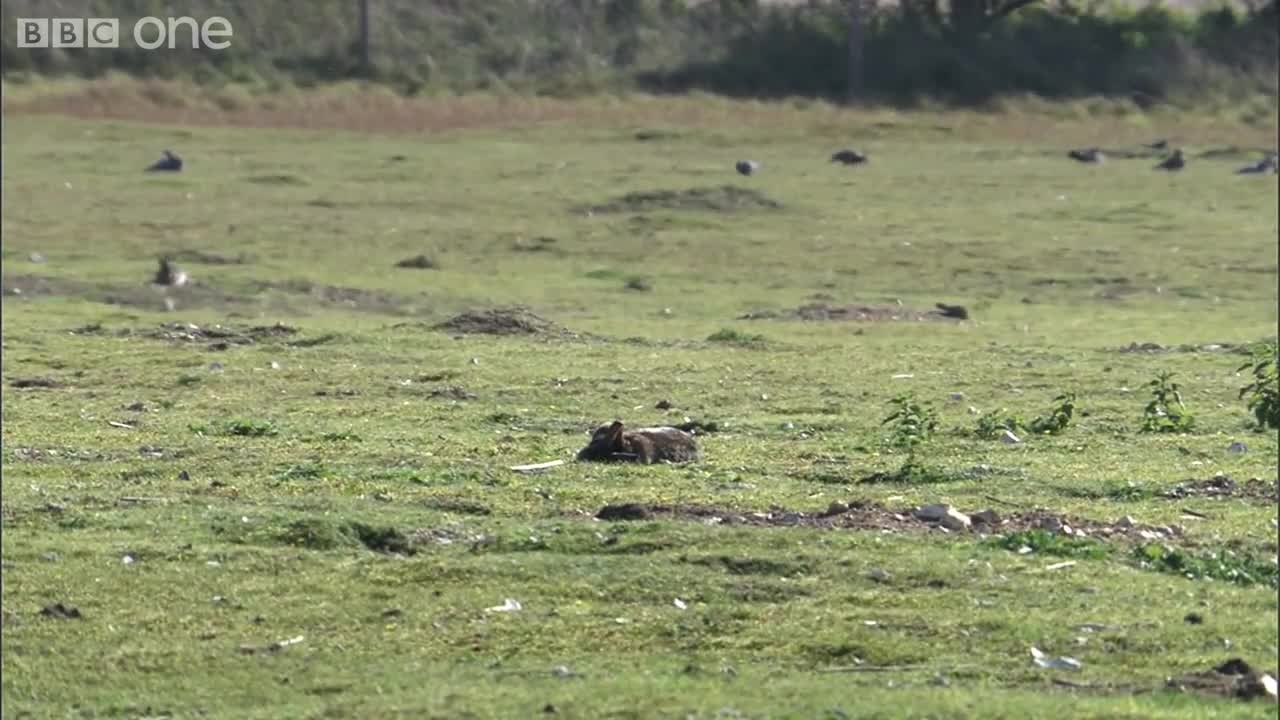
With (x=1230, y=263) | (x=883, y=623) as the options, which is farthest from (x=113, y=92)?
(x=883, y=623)

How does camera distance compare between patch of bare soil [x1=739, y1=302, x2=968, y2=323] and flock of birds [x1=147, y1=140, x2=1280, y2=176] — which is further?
flock of birds [x1=147, y1=140, x2=1280, y2=176]

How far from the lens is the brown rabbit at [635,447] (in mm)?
11102

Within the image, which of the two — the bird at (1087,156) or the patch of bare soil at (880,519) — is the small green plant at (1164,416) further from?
the bird at (1087,156)

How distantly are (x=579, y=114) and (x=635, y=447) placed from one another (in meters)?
30.8

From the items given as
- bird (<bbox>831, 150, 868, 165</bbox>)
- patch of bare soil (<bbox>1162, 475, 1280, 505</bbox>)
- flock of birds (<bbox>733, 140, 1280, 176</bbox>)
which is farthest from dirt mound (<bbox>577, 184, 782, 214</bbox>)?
patch of bare soil (<bbox>1162, 475, 1280, 505</bbox>)

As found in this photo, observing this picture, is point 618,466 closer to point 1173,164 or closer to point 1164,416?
point 1164,416

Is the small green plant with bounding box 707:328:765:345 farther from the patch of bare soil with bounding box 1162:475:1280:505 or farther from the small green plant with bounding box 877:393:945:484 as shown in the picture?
the patch of bare soil with bounding box 1162:475:1280:505

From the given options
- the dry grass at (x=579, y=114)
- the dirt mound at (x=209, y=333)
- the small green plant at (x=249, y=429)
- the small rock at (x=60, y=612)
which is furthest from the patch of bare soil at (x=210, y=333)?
the dry grass at (x=579, y=114)

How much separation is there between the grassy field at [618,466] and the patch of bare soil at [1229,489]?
0.03 meters

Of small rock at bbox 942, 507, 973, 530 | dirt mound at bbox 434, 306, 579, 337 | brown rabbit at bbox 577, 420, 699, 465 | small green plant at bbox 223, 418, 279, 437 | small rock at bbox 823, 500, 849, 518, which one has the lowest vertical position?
dirt mound at bbox 434, 306, 579, 337

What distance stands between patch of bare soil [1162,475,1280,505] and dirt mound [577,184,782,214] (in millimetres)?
19188

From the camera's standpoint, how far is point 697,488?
10281mm

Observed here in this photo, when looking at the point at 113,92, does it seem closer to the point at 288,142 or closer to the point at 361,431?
the point at 288,142

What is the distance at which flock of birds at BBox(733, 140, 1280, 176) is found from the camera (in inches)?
1346
